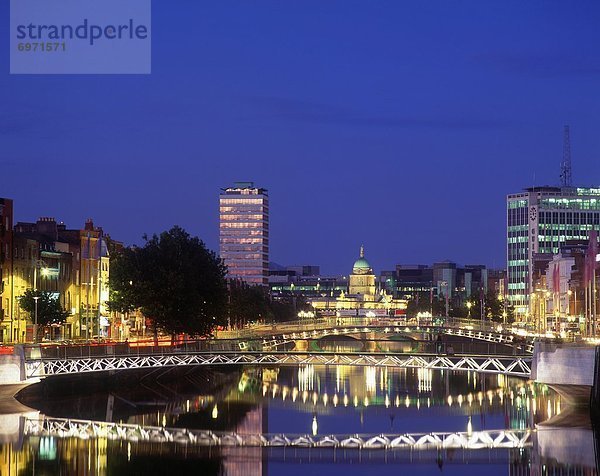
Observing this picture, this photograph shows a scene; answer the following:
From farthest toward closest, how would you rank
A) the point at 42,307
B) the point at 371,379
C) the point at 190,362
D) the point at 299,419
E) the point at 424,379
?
the point at 424,379
the point at 371,379
the point at 42,307
the point at 190,362
the point at 299,419

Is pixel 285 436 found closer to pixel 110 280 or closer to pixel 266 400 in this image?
pixel 266 400

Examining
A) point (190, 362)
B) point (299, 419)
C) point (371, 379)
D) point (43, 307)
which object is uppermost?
point (43, 307)

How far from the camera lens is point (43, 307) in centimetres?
14388

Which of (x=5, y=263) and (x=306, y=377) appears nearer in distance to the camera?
(x=5, y=263)

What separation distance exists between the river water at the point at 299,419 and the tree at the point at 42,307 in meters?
14.3

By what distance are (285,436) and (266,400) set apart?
96.7ft

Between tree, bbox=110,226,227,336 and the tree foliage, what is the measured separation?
8.69 m

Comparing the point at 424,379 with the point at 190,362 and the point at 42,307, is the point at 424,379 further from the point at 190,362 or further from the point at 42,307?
the point at 190,362

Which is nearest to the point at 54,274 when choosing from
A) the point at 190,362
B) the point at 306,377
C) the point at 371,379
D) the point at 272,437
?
the point at 306,377

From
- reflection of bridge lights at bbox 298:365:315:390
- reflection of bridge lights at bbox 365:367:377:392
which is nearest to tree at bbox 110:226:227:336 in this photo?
reflection of bridge lights at bbox 298:365:315:390

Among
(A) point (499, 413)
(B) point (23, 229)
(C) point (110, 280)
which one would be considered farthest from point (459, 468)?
(B) point (23, 229)

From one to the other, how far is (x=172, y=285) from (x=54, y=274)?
19681mm

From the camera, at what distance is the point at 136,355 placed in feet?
362

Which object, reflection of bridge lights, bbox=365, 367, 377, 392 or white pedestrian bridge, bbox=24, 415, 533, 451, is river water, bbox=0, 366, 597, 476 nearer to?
reflection of bridge lights, bbox=365, 367, 377, 392
